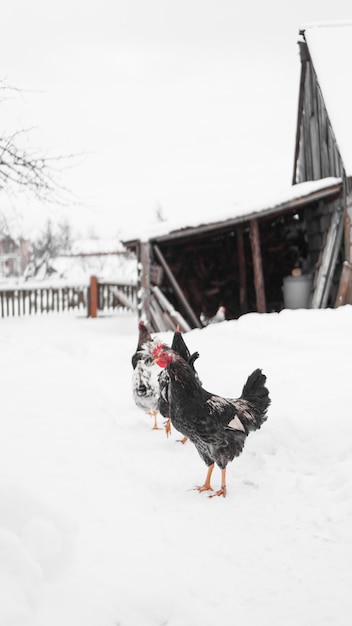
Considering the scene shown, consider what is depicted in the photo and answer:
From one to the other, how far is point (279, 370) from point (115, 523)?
169 inches

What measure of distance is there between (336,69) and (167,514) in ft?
48.1

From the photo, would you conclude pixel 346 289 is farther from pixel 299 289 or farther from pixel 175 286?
pixel 175 286

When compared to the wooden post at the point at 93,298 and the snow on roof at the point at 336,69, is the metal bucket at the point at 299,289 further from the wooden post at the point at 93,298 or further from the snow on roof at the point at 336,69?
the wooden post at the point at 93,298

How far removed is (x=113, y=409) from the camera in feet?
23.2

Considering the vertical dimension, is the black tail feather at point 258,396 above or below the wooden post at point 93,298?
above

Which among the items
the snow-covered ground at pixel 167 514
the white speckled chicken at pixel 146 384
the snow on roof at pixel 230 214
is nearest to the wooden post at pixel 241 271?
the snow on roof at pixel 230 214

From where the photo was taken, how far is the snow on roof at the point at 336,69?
523 inches

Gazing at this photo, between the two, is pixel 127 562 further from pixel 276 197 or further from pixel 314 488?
pixel 276 197

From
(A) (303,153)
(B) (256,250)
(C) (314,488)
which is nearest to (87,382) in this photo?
(C) (314,488)

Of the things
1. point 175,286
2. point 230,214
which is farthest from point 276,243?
point 175,286

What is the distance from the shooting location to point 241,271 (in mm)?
15320

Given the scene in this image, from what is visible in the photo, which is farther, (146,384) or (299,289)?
(299,289)

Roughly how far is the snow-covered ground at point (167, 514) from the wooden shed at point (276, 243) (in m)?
5.97

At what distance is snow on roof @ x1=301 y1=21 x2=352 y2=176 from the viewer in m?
13.3
